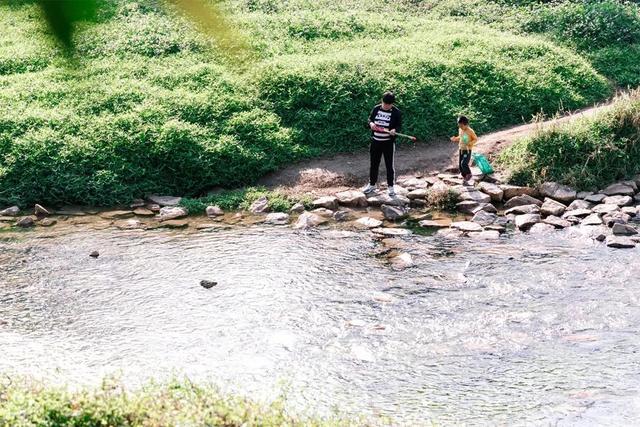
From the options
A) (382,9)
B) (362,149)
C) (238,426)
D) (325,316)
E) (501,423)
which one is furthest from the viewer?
(382,9)

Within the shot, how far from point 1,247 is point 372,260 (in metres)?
4.05

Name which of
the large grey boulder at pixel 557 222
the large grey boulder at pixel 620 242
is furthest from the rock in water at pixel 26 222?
the large grey boulder at pixel 620 242

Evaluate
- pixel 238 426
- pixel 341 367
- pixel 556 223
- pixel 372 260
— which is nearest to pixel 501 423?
Answer: pixel 341 367

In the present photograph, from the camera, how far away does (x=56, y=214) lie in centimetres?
963

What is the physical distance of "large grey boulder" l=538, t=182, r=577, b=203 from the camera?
32.6ft

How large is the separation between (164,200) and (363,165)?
2813mm

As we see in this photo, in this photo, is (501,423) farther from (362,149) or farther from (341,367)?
(362,149)

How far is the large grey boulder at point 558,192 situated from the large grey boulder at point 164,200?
4.64 metres

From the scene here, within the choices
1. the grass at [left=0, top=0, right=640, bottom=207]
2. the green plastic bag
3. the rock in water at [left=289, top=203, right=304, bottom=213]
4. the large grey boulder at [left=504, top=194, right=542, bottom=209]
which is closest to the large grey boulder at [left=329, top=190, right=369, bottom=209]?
the rock in water at [left=289, top=203, right=304, bottom=213]

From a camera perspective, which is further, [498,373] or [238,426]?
[498,373]

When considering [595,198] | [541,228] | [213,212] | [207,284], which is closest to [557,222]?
[541,228]

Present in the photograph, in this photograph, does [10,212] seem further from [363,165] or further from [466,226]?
[466,226]

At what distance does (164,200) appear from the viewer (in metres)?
10.0

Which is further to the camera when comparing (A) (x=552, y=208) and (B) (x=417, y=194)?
(B) (x=417, y=194)
